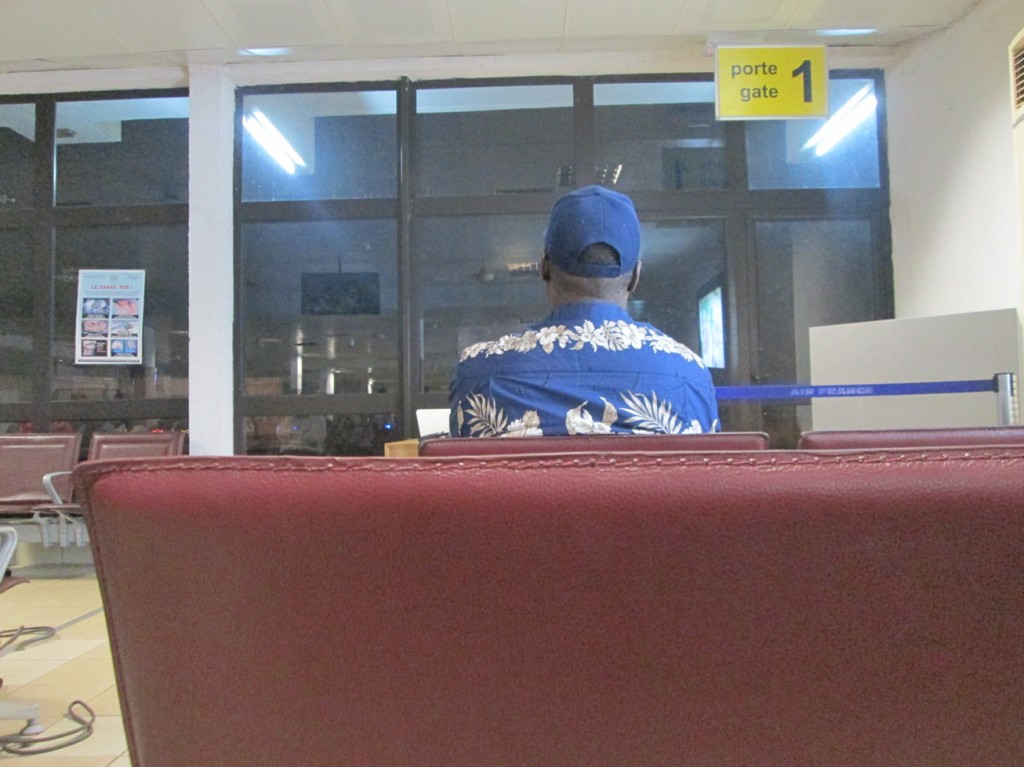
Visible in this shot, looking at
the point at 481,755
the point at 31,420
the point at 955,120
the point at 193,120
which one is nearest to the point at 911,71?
the point at 955,120

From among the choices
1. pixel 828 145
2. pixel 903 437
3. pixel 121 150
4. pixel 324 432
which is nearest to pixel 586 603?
pixel 903 437

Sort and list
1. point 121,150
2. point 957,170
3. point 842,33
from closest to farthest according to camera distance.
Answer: point 957,170 < point 842,33 < point 121,150

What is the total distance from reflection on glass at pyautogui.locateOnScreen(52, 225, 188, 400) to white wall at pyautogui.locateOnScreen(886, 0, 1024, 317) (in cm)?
471

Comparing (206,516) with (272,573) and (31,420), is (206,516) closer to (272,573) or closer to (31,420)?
(272,573)

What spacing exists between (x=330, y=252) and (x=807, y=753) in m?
4.30

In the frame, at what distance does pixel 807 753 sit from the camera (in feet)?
1.21

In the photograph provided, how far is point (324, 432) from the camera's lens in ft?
13.6

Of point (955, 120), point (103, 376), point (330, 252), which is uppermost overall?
point (955, 120)

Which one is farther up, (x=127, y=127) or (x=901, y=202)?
(x=127, y=127)

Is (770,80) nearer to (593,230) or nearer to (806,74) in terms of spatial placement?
(806,74)

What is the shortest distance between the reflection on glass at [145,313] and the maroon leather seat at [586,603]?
4.32 metres

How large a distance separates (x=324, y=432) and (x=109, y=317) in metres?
1.68

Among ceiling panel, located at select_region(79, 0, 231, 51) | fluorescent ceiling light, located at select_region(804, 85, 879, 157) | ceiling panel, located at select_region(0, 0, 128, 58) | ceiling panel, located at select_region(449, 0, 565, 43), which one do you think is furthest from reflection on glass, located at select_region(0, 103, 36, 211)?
fluorescent ceiling light, located at select_region(804, 85, 879, 157)

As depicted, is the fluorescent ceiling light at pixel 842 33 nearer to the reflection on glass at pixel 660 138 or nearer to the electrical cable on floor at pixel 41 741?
the reflection on glass at pixel 660 138
